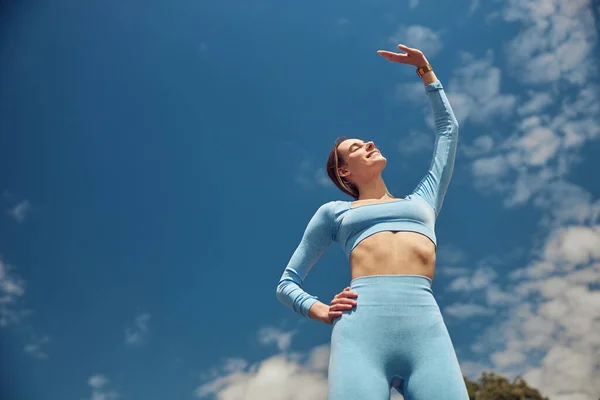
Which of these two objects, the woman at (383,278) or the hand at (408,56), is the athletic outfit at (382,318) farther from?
the hand at (408,56)

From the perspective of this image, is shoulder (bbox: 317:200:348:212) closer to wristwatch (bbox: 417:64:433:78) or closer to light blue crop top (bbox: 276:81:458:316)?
light blue crop top (bbox: 276:81:458:316)

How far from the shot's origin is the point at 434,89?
4707 millimetres

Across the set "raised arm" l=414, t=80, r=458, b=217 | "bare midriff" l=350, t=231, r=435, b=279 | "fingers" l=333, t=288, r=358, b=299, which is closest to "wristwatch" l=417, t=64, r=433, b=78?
"raised arm" l=414, t=80, r=458, b=217

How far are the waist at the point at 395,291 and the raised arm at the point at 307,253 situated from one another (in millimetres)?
550

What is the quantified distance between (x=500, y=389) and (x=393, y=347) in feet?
59.9

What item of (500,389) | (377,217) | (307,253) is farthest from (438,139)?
(500,389)

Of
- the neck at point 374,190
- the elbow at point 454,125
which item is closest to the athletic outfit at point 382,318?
the neck at point 374,190

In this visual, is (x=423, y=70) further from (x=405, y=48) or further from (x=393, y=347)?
(x=393, y=347)

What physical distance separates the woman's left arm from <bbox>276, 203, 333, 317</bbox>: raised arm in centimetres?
80

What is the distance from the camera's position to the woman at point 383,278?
11.2 feet

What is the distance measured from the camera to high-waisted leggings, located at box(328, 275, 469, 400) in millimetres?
3338

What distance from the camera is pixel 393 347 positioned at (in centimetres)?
349

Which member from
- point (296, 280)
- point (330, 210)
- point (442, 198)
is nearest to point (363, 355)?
point (296, 280)

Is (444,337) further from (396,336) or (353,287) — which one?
(353,287)
